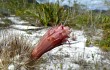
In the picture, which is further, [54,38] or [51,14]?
[51,14]

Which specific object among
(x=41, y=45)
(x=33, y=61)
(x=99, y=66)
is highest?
(x=41, y=45)

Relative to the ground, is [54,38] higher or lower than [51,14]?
higher

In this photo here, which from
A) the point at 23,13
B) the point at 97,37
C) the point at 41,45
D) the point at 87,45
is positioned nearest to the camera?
the point at 41,45

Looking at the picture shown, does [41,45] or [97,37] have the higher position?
[41,45]

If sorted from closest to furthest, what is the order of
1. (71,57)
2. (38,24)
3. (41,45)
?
(41,45) → (71,57) → (38,24)

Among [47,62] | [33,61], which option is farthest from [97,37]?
[33,61]

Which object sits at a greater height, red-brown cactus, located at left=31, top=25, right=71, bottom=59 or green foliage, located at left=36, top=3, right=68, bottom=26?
red-brown cactus, located at left=31, top=25, right=71, bottom=59

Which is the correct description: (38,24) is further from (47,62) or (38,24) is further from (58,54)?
(47,62)

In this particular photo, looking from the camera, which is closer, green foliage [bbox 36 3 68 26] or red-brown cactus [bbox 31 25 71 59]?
red-brown cactus [bbox 31 25 71 59]

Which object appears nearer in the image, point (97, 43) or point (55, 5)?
point (97, 43)

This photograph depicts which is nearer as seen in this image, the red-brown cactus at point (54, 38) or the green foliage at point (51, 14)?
the red-brown cactus at point (54, 38)

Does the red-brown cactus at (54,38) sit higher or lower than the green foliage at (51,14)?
higher
